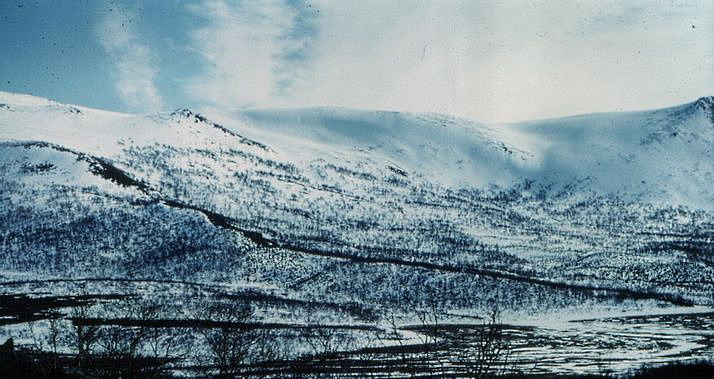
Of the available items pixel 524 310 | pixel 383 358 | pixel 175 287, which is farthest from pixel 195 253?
pixel 383 358

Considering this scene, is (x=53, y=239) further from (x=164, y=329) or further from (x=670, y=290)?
(x=670, y=290)

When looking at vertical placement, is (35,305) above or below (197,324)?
above

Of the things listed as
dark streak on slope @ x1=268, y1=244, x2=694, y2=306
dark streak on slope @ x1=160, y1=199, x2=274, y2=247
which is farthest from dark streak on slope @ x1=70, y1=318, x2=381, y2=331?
dark streak on slope @ x1=160, y1=199, x2=274, y2=247

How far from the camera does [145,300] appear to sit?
107312mm

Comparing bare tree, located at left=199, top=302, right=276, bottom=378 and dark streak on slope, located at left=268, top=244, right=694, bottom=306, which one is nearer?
bare tree, located at left=199, top=302, right=276, bottom=378

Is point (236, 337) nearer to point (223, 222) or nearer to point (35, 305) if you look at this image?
point (35, 305)

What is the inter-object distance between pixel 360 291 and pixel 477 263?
1638 inches

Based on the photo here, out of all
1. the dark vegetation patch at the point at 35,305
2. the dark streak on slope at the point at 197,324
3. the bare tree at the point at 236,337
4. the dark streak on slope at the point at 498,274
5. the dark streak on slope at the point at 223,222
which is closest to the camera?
the bare tree at the point at 236,337

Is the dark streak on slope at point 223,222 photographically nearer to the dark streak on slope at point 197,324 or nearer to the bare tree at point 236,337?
the bare tree at point 236,337

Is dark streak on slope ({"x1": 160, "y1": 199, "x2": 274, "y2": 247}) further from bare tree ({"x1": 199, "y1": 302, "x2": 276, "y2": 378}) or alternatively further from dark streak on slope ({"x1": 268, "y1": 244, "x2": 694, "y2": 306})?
bare tree ({"x1": 199, "y1": 302, "x2": 276, "y2": 378})

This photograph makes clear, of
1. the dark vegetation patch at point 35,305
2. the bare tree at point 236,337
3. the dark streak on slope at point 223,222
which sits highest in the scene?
the dark streak on slope at point 223,222

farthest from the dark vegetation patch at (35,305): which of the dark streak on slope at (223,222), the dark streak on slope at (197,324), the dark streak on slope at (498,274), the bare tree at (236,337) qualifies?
the dark streak on slope at (498,274)

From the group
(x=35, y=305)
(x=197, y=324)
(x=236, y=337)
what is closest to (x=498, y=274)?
(x=197, y=324)

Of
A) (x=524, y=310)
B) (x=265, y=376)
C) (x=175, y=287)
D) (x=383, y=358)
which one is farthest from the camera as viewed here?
(x=175, y=287)
